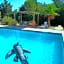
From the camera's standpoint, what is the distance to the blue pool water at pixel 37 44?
3.32 metres

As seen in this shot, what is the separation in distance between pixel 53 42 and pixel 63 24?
0.65 m

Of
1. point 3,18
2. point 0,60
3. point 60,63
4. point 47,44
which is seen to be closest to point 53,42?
point 47,44

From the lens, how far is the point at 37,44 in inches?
135

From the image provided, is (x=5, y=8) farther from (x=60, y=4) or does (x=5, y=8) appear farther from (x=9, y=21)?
(x=60, y=4)

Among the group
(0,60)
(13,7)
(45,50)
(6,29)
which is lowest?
(0,60)

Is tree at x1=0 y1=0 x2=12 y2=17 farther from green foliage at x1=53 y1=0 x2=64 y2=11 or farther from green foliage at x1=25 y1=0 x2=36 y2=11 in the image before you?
green foliage at x1=53 y1=0 x2=64 y2=11

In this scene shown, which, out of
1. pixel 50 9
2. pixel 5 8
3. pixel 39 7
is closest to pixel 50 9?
pixel 50 9

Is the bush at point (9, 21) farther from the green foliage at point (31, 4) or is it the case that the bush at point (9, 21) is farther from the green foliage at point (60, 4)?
the green foliage at point (60, 4)

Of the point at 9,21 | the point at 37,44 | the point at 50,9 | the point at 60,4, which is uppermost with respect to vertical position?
the point at 60,4

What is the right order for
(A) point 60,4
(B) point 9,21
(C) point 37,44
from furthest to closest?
1. (B) point 9,21
2. (A) point 60,4
3. (C) point 37,44

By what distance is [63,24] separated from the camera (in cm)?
374

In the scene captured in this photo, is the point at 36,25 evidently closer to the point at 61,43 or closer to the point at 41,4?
the point at 41,4

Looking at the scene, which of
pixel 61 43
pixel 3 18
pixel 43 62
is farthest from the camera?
pixel 3 18

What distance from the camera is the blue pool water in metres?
3.32
